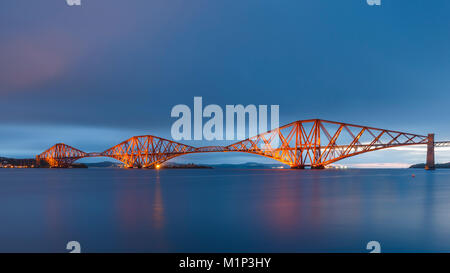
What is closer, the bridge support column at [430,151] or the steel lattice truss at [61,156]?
the bridge support column at [430,151]

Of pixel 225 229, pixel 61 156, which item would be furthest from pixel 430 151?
pixel 61 156

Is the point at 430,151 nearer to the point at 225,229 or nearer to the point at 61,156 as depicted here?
the point at 225,229

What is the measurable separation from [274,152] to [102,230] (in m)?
81.7

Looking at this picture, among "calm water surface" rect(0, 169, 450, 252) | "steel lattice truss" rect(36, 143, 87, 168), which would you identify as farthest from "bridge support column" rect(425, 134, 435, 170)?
"steel lattice truss" rect(36, 143, 87, 168)

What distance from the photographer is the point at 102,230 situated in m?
10.3

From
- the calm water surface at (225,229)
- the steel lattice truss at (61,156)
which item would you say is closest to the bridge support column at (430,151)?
the calm water surface at (225,229)

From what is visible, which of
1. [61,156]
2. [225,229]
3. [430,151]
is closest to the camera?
[225,229]

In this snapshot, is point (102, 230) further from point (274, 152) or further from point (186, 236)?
point (274, 152)

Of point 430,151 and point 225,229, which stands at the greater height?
point 430,151

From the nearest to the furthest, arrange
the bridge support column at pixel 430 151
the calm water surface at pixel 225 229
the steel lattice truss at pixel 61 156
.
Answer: the calm water surface at pixel 225 229, the bridge support column at pixel 430 151, the steel lattice truss at pixel 61 156

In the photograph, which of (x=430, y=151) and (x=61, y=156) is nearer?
(x=430, y=151)

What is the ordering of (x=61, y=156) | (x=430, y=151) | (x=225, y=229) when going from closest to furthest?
(x=225, y=229)
(x=430, y=151)
(x=61, y=156)

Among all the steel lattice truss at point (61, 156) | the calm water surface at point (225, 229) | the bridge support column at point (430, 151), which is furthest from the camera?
the steel lattice truss at point (61, 156)

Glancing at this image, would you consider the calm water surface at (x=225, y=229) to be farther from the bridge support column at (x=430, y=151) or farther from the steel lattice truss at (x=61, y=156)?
the steel lattice truss at (x=61, y=156)
